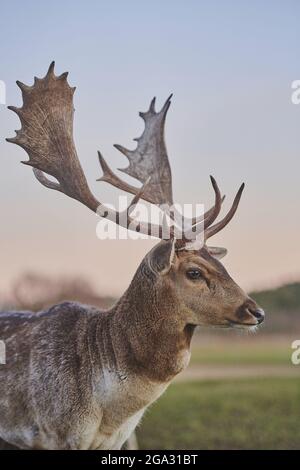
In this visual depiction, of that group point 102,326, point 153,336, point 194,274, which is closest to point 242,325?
point 194,274

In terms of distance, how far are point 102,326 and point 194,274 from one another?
84 centimetres

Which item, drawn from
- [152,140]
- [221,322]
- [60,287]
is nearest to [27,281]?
[60,287]

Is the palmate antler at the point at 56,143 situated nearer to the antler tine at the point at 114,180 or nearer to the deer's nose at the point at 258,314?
the antler tine at the point at 114,180

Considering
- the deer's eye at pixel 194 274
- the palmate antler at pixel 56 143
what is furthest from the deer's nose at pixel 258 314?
the palmate antler at pixel 56 143

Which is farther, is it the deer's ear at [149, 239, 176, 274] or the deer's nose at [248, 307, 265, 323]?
the deer's ear at [149, 239, 176, 274]

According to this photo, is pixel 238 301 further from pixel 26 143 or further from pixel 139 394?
pixel 26 143

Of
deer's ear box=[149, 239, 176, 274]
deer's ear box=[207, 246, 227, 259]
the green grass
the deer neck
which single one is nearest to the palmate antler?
deer's ear box=[207, 246, 227, 259]

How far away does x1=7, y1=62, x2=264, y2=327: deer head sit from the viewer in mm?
4957

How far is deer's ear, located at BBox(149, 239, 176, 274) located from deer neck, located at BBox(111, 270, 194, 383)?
0.13m

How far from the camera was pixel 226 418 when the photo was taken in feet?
50.3

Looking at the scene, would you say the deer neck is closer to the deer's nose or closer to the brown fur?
the brown fur

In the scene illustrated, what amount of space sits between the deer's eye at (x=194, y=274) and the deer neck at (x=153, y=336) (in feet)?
0.56

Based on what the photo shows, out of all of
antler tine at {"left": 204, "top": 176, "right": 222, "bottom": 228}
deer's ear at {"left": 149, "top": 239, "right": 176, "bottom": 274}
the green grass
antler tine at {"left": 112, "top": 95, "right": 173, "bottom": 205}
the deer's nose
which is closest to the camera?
the deer's nose
